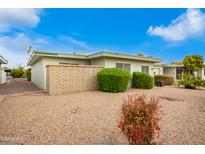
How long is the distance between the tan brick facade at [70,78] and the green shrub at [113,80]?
2.69 ft

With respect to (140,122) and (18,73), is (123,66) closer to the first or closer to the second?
(140,122)

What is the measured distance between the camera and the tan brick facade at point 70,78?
891 cm

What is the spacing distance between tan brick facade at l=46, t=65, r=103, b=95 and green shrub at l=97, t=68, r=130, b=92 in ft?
2.69

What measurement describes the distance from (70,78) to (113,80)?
303cm

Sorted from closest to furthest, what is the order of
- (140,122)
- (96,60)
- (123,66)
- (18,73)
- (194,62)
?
(140,122)
(96,60)
(123,66)
(194,62)
(18,73)

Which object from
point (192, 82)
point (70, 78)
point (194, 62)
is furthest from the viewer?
point (194, 62)

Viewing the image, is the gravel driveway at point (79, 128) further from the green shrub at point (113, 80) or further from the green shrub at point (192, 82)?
the green shrub at point (192, 82)

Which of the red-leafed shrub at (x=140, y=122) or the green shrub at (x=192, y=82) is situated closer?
the red-leafed shrub at (x=140, y=122)

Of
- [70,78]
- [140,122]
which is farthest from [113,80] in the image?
[140,122]

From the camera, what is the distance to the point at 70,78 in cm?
969

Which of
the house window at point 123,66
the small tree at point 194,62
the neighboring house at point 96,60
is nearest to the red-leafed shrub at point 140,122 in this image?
the neighboring house at point 96,60
